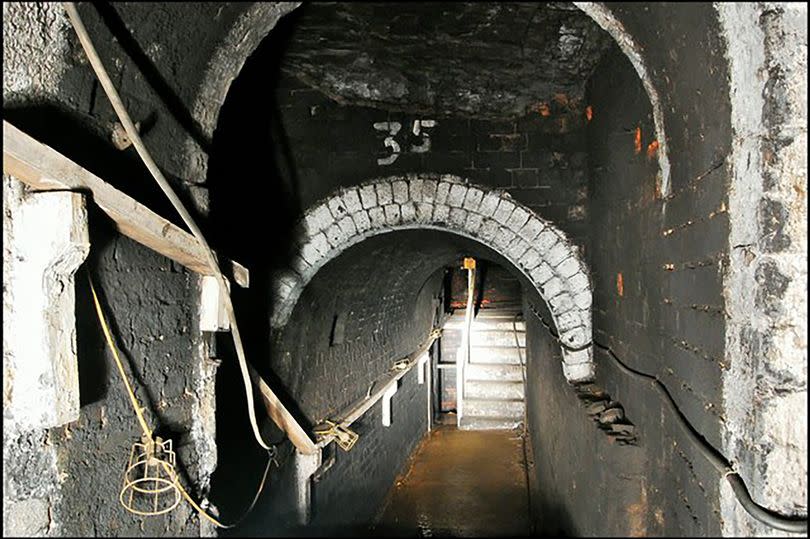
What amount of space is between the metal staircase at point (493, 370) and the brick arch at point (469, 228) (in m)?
7.42

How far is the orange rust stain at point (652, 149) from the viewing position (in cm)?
280

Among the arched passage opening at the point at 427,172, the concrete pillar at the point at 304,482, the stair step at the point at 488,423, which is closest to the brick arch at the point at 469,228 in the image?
the arched passage opening at the point at 427,172

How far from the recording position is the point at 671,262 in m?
2.64

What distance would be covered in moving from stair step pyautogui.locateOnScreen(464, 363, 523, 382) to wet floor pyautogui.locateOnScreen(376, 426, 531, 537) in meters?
1.75

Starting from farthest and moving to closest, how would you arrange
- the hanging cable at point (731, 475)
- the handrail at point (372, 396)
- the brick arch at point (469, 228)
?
the handrail at point (372, 396) → the brick arch at point (469, 228) → the hanging cable at point (731, 475)

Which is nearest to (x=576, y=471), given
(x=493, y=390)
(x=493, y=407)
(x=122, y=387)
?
(x=122, y=387)

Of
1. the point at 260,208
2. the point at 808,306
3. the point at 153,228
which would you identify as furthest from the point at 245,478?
the point at 808,306

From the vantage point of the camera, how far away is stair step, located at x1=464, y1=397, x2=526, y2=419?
468 inches

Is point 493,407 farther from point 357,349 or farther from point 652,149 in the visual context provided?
point 652,149

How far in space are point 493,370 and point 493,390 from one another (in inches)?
17.6

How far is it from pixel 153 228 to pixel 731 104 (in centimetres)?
171

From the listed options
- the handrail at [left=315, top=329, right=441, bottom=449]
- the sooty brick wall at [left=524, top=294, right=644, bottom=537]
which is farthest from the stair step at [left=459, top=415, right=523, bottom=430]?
the sooty brick wall at [left=524, top=294, right=644, bottom=537]

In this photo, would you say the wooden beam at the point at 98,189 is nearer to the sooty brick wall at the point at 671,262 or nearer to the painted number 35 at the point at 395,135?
the sooty brick wall at the point at 671,262

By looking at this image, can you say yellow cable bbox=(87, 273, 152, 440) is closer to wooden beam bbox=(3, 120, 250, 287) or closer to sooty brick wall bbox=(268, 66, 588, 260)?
wooden beam bbox=(3, 120, 250, 287)
